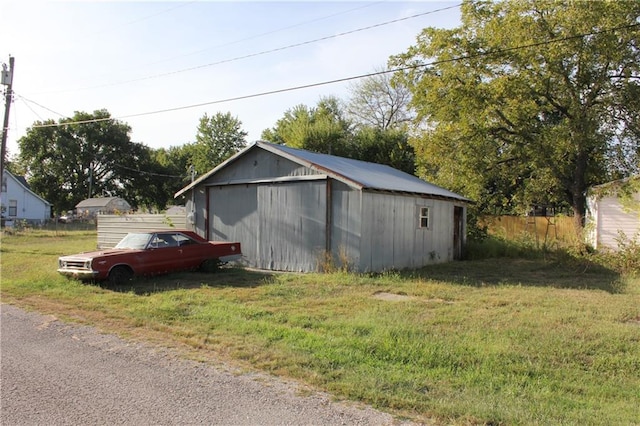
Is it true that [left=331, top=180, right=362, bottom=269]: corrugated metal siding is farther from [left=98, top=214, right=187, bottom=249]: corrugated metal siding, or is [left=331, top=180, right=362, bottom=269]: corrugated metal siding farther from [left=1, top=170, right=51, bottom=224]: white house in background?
[left=1, top=170, right=51, bottom=224]: white house in background

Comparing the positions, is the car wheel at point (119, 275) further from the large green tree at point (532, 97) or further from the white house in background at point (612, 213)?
the white house in background at point (612, 213)

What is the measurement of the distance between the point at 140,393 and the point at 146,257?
804 cm

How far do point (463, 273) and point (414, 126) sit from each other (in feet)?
38.4

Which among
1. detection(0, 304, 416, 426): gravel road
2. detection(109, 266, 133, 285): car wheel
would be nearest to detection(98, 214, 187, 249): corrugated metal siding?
detection(109, 266, 133, 285): car wheel

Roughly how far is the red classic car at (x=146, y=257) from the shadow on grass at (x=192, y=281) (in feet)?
0.71

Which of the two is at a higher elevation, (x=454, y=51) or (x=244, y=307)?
(x=454, y=51)

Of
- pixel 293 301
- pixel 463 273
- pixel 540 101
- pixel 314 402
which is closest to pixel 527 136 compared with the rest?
pixel 540 101

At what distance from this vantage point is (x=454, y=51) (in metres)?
20.6

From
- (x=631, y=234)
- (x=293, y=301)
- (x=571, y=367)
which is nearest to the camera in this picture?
(x=571, y=367)

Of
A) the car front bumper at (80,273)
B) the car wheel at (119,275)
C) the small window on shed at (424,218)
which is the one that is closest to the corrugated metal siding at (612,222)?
the small window on shed at (424,218)

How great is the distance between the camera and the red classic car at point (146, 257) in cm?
1141

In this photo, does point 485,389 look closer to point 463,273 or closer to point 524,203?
point 463,273

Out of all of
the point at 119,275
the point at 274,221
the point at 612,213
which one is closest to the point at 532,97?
the point at 612,213

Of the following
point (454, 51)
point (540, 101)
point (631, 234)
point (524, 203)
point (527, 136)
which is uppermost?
point (454, 51)
